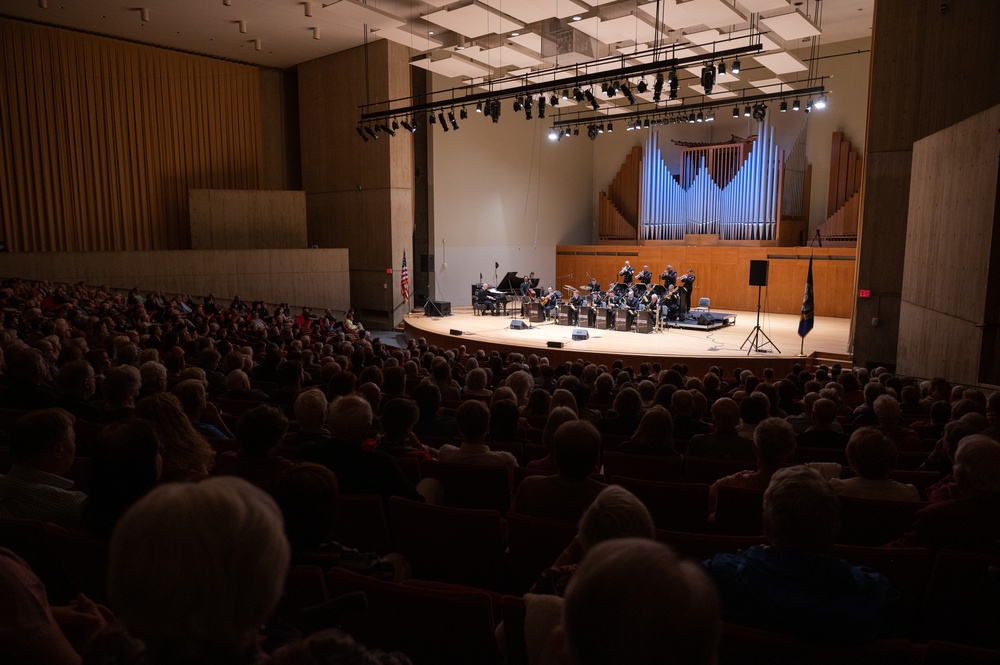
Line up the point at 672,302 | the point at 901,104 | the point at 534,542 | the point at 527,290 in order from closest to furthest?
the point at 534,542
the point at 901,104
the point at 672,302
the point at 527,290

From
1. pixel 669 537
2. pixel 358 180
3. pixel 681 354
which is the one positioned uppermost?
pixel 358 180

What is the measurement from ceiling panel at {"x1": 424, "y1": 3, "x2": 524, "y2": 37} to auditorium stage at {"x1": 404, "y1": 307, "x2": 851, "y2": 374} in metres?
5.66

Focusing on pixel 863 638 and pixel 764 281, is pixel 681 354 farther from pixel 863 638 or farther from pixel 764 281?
pixel 863 638

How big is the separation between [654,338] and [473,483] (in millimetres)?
10169

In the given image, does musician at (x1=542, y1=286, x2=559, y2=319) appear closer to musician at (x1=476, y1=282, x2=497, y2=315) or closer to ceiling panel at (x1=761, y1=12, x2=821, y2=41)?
musician at (x1=476, y1=282, x2=497, y2=315)

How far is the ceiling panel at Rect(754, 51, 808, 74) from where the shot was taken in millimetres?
12898

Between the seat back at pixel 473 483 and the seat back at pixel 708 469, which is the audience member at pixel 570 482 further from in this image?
the seat back at pixel 708 469

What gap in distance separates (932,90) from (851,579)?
34.0 feet

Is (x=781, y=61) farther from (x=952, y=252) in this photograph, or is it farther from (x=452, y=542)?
(x=452, y=542)

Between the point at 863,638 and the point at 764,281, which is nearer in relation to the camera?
the point at 863,638

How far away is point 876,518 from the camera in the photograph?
2578mm

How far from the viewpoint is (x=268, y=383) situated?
572 centimetres

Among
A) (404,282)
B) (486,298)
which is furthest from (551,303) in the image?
(404,282)

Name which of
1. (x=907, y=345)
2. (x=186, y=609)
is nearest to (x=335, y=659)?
(x=186, y=609)
